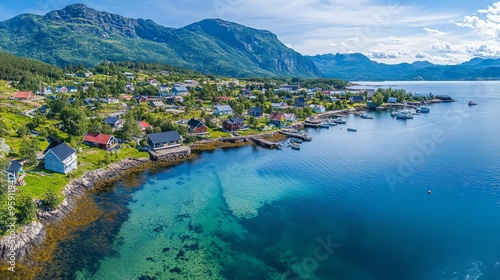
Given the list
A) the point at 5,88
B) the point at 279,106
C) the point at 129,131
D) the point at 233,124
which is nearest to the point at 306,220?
the point at 129,131

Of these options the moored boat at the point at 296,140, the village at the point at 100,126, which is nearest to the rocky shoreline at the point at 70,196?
the village at the point at 100,126

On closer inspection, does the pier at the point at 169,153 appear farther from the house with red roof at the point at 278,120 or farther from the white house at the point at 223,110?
Result: the white house at the point at 223,110

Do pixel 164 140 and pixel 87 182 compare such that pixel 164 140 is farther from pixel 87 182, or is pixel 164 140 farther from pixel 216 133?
pixel 87 182

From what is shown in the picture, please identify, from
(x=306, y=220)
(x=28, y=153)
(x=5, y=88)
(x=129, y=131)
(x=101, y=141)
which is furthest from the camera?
(x=5, y=88)

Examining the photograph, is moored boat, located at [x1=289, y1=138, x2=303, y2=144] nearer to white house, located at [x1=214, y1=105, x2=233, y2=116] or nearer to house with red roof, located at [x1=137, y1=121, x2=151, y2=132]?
white house, located at [x1=214, y1=105, x2=233, y2=116]

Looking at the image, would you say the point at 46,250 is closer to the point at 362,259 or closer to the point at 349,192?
the point at 362,259
